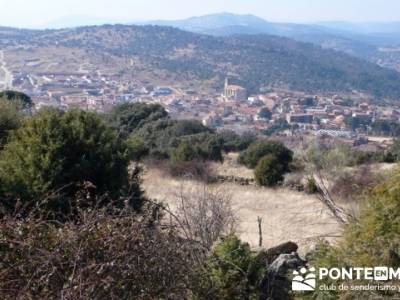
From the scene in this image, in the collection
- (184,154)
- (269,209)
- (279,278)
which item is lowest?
(269,209)

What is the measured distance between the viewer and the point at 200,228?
604 centimetres

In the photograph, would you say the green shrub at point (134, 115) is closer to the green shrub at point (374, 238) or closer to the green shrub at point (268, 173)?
the green shrub at point (268, 173)

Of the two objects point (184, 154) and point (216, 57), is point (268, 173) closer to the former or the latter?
point (184, 154)

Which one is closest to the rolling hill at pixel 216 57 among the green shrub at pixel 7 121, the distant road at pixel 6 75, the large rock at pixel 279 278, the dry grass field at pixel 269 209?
the distant road at pixel 6 75

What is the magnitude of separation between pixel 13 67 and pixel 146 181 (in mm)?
70604

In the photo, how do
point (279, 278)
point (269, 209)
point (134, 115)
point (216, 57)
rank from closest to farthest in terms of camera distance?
point (279, 278) → point (269, 209) → point (134, 115) → point (216, 57)

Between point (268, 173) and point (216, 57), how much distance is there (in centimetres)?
9948

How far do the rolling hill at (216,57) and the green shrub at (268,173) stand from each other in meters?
72.8

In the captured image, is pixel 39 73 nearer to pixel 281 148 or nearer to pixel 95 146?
Answer: pixel 281 148

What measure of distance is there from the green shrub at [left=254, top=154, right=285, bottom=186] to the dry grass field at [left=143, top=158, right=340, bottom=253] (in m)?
0.35

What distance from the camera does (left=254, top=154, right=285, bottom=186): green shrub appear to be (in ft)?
50.2

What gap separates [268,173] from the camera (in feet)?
50.2

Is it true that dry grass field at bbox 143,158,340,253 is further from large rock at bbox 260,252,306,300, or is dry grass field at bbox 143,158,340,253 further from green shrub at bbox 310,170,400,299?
green shrub at bbox 310,170,400,299

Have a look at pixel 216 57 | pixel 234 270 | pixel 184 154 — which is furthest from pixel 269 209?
pixel 216 57
